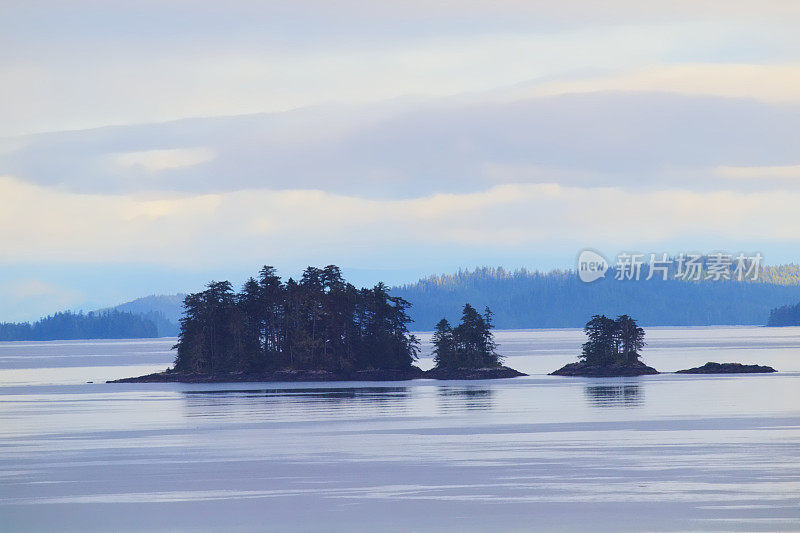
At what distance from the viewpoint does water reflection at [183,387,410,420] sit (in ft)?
234

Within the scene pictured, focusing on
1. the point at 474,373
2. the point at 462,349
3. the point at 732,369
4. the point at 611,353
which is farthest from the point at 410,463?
the point at 732,369

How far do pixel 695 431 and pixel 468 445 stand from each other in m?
11.1

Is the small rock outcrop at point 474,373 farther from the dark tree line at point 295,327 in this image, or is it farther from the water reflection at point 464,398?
the water reflection at point 464,398

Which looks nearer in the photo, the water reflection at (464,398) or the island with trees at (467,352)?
the water reflection at (464,398)

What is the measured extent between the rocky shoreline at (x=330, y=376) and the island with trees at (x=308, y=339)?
0.11 meters

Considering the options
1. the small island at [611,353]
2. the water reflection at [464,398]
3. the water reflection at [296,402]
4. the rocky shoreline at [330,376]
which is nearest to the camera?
the water reflection at [296,402]

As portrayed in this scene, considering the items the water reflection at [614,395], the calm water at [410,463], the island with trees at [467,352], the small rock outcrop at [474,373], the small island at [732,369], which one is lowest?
the calm water at [410,463]

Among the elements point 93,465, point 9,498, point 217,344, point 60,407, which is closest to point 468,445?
point 93,465

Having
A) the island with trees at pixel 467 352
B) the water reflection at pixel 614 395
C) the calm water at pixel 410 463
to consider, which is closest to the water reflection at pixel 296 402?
the calm water at pixel 410 463

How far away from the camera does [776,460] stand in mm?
43219

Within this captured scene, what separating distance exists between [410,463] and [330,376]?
7182cm

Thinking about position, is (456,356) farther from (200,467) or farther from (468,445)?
(200,467)

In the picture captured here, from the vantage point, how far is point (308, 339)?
118 metres

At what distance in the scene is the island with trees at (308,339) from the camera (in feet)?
380
